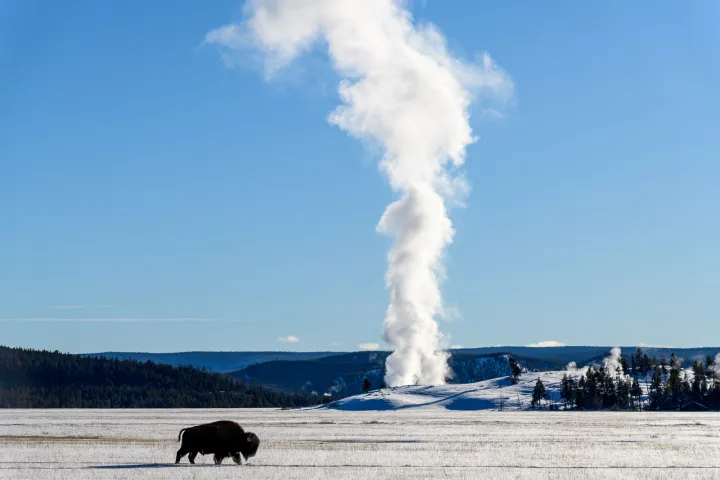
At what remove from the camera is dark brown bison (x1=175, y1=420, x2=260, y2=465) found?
47.2 m

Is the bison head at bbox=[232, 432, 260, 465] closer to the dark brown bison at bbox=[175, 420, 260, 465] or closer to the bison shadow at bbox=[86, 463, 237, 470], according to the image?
the dark brown bison at bbox=[175, 420, 260, 465]

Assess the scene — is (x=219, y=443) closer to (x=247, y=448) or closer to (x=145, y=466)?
(x=247, y=448)

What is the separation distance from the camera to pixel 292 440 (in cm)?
7269

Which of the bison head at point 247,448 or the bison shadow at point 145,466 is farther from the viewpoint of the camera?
the bison head at point 247,448

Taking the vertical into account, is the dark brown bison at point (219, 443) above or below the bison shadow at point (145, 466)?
above

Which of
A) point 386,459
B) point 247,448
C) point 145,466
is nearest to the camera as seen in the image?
point 145,466

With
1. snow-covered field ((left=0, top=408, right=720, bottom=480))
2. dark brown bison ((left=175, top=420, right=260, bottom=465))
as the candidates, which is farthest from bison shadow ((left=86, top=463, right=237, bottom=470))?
dark brown bison ((left=175, top=420, right=260, bottom=465))

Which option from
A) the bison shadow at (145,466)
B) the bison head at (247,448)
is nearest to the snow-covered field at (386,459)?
the bison shadow at (145,466)

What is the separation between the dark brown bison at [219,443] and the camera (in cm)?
4725

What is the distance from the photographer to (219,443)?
4725cm

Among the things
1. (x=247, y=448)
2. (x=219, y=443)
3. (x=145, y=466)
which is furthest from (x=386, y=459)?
(x=145, y=466)

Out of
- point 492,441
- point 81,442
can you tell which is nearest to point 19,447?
point 81,442

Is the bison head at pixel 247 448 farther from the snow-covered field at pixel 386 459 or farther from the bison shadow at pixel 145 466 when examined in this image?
the snow-covered field at pixel 386 459

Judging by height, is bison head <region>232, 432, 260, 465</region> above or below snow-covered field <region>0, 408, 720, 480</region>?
above
